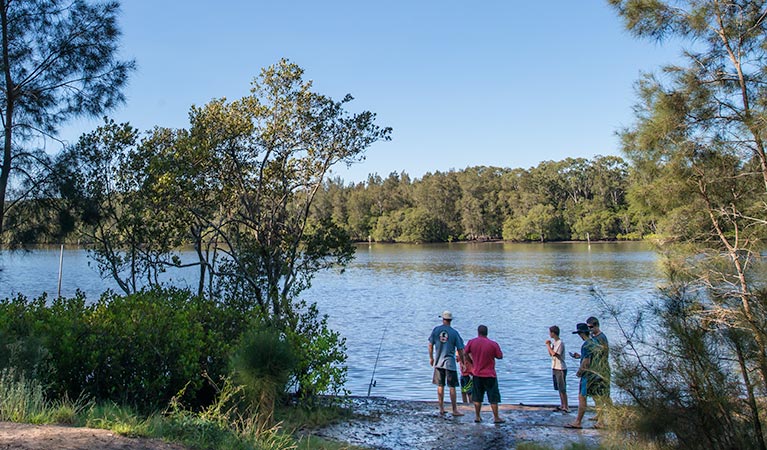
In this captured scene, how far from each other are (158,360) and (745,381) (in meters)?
6.30

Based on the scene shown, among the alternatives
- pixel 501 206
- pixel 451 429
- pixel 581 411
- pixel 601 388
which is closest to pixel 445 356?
pixel 451 429

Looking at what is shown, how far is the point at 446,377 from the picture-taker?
10.4 meters

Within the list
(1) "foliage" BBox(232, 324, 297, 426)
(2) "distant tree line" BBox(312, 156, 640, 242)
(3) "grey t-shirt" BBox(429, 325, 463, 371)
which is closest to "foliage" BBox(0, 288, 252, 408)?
(1) "foliage" BBox(232, 324, 297, 426)

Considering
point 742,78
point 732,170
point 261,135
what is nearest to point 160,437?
point 261,135

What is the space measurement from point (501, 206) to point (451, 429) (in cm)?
11569

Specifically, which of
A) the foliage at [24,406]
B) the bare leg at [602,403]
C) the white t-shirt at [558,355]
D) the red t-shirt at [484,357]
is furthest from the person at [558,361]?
the foliage at [24,406]

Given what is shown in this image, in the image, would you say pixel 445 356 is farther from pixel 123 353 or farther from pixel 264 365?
pixel 123 353

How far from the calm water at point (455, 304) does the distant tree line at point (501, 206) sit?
51.1 meters

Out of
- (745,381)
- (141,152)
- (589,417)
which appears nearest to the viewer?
(745,381)

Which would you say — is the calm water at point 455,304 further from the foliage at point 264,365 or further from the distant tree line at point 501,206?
the distant tree line at point 501,206

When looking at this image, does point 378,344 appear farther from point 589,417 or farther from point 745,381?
point 745,381

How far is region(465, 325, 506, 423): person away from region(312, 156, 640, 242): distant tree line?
99.4 m

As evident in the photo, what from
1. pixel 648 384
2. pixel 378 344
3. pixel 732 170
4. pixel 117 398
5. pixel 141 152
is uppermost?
pixel 141 152

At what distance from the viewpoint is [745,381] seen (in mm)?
5133
